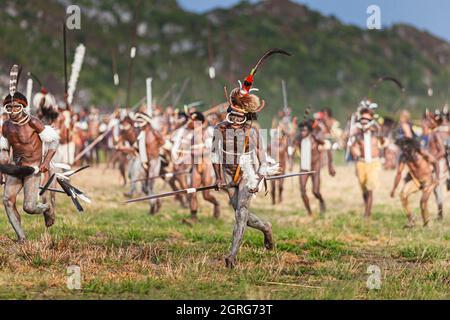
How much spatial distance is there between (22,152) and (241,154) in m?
3.00

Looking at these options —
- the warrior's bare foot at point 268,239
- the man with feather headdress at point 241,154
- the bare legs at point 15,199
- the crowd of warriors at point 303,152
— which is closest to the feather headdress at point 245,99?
the man with feather headdress at point 241,154

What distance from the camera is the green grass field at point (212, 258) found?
26.0ft

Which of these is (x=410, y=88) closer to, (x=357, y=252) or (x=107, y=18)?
(x=107, y=18)

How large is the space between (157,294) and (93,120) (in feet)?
76.2

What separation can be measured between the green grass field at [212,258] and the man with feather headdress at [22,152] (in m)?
0.49

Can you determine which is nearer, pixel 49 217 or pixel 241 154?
pixel 241 154

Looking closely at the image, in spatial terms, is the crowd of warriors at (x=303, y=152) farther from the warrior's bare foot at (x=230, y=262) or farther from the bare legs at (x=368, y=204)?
the warrior's bare foot at (x=230, y=262)

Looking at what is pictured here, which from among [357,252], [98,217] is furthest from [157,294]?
[98,217]

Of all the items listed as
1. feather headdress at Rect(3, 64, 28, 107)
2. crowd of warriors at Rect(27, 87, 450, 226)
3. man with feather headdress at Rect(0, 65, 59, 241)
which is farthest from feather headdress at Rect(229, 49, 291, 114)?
crowd of warriors at Rect(27, 87, 450, 226)

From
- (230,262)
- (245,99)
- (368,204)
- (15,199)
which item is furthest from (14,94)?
(368,204)

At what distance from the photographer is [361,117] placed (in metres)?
16.1

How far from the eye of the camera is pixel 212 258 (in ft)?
33.3

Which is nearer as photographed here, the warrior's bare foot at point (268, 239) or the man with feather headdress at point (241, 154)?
the man with feather headdress at point (241, 154)

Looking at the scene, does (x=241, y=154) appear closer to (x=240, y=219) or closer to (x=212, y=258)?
(x=240, y=219)
